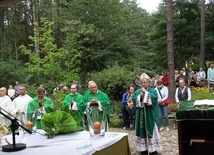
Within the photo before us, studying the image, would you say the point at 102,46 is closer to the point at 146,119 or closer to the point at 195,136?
the point at 146,119

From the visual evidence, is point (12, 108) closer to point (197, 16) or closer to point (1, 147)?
point (1, 147)

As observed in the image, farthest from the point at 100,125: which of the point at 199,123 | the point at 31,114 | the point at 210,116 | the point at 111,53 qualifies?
the point at 111,53

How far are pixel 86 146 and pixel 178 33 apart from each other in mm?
21139

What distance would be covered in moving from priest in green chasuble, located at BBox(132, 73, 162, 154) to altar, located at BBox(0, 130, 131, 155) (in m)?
3.37

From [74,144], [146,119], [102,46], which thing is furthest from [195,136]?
[102,46]

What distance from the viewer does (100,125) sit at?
3061 mm

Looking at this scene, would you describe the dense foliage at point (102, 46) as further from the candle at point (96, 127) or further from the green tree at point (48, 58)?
the candle at point (96, 127)

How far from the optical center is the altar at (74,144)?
2516 millimetres

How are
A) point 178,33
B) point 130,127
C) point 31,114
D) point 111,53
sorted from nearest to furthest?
point 31,114
point 130,127
point 111,53
point 178,33

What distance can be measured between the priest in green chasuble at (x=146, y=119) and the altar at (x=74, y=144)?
3368 mm

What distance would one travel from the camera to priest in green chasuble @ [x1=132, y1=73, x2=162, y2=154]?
6.74 meters

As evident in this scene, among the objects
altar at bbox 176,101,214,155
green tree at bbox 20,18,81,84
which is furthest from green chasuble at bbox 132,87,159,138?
green tree at bbox 20,18,81,84

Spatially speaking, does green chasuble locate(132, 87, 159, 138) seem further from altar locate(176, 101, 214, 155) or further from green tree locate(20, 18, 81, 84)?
green tree locate(20, 18, 81, 84)

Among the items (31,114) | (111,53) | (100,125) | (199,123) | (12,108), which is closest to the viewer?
(100,125)
